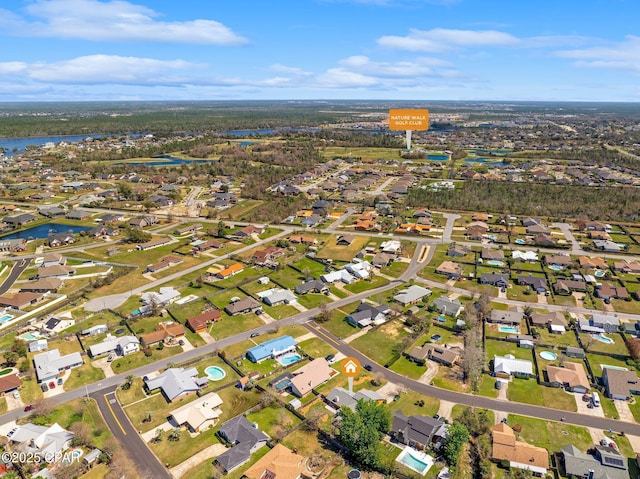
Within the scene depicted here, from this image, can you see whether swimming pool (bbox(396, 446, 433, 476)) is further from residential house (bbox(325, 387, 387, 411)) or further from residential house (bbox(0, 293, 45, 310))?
residential house (bbox(0, 293, 45, 310))

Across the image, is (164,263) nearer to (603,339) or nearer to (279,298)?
(279,298)

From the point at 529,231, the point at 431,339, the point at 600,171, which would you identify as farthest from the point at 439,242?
the point at 600,171

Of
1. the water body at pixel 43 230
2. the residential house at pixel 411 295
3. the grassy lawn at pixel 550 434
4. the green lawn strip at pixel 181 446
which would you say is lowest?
the green lawn strip at pixel 181 446

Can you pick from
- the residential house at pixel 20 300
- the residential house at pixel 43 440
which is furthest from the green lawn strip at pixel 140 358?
the residential house at pixel 20 300

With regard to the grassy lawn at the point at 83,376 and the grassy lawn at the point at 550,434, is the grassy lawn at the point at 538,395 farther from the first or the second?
the grassy lawn at the point at 83,376

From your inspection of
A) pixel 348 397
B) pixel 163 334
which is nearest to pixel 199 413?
pixel 348 397

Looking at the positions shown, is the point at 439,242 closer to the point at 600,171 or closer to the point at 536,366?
the point at 536,366

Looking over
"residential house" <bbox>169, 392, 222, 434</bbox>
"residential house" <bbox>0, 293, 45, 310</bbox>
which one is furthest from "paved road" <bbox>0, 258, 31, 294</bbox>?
"residential house" <bbox>169, 392, 222, 434</bbox>
